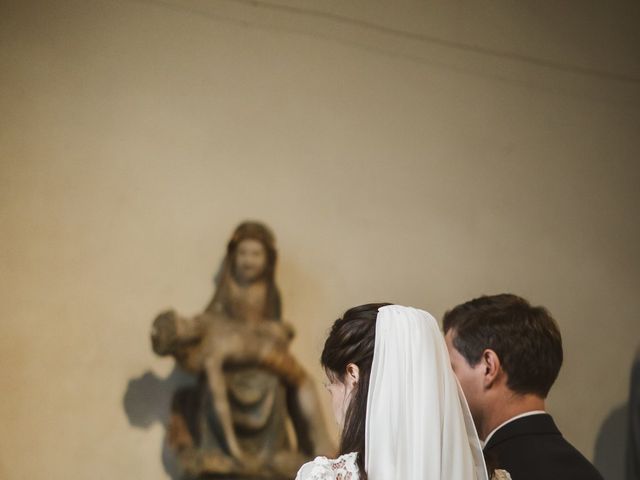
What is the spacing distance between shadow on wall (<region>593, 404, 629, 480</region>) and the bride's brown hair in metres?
4.53

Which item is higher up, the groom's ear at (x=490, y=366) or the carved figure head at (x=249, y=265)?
the carved figure head at (x=249, y=265)

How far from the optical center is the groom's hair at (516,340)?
10.5 ft

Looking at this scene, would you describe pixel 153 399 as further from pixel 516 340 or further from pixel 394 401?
pixel 394 401

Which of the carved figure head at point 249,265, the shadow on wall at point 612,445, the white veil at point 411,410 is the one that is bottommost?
the shadow on wall at point 612,445

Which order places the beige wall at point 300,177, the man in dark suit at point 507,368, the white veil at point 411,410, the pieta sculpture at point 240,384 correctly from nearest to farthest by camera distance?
the white veil at point 411,410 → the man in dark suit at point 507,368 → the pieta sculpture at point 240,384 → the beige wall at point 300,177

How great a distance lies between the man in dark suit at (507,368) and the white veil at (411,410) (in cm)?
61

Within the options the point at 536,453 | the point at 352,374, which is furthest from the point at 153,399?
the point at 352,374

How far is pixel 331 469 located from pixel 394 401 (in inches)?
10.1

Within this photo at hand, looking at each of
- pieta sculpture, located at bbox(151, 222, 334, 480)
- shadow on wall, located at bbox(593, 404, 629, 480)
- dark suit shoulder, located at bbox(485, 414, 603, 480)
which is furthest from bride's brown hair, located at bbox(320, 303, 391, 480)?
shadow on wall, located at bbox(593, 404, 629, 480)

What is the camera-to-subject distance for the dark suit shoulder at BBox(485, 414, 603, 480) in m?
2.95

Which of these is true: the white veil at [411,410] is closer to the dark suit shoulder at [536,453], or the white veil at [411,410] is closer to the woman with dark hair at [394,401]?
the woman with dark hair at [394,401]

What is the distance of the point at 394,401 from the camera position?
8.05 feet

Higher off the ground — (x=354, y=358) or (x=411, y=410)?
(x=354, y=358)

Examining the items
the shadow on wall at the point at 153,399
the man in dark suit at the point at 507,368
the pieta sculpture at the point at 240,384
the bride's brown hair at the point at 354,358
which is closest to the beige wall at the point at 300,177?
the shadow on wall at the point at 153,399
